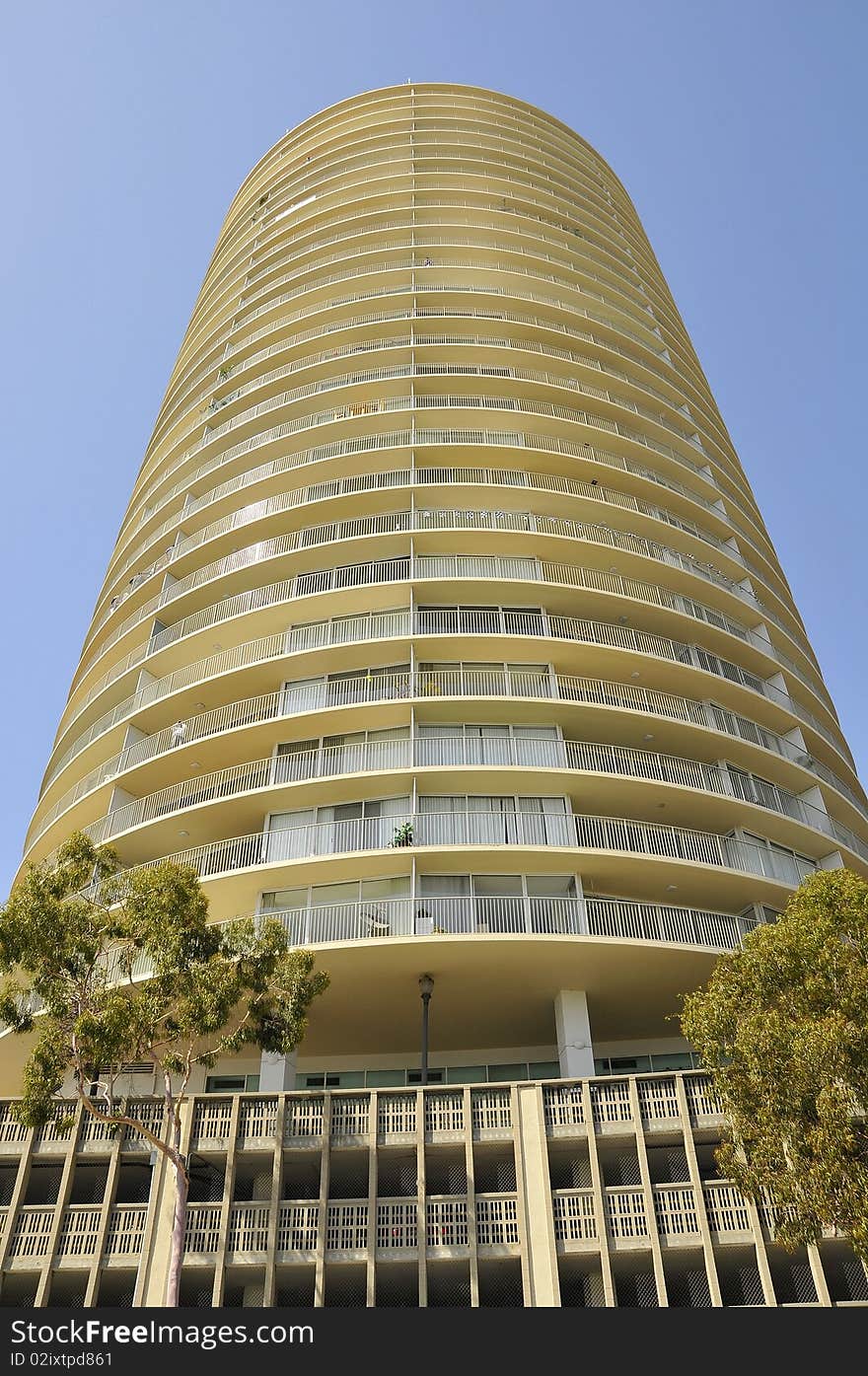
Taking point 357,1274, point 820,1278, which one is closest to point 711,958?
point 820,1278

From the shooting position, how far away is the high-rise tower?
687 inches

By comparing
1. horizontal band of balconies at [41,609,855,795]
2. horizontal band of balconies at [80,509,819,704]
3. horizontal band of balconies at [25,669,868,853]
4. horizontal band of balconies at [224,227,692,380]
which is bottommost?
horizontal band of balconies at [25,669,868,853]

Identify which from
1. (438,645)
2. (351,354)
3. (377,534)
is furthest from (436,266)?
(438,645)

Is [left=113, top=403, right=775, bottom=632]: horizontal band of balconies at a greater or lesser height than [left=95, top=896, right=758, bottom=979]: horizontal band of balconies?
greater

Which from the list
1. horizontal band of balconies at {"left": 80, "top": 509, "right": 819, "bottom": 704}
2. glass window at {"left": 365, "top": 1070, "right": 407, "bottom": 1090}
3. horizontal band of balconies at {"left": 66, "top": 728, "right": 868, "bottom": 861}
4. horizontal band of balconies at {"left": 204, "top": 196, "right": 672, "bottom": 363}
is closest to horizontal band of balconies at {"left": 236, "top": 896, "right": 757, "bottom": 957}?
horizontal band of balconies at {"left": 66, "top": 728, "right": 868, "bottom": 861}

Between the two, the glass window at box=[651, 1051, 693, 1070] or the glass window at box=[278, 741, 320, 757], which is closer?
the glass window at box=[651, 1051, 693, 1070]

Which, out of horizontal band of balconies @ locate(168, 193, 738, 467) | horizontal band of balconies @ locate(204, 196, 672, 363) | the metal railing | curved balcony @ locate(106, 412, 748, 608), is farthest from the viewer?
horizontal band of balconies @ locate(168, 193, 738, 467)

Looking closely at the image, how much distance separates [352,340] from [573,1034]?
27.4 meters

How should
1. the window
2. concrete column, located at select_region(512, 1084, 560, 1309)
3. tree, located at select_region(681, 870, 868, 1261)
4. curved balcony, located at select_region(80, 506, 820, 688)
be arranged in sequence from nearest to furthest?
tree, located at select_region(681, 870, 868, 1261) → concrete column, located at select_region(512, 1084, 560, 1309) → the window → curved balcony, located at select_region(80, 506, 820, 688)

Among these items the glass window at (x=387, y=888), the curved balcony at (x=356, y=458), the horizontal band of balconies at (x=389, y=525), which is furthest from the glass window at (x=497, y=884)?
the curved balcony at (x=356, y=458)

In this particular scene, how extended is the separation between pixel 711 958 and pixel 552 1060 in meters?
5.50

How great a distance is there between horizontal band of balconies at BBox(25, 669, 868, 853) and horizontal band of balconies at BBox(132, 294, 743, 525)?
12.3 meters

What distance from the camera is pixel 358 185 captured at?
4509 cm

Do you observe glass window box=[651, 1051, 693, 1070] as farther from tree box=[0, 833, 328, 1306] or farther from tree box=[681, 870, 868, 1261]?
tree box=[0, 833, 328, 1306]
